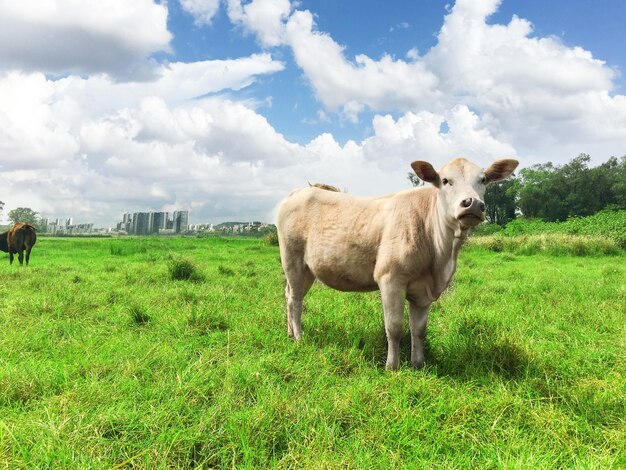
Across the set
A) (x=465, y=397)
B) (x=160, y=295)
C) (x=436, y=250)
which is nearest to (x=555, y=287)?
(x=436, y=250)

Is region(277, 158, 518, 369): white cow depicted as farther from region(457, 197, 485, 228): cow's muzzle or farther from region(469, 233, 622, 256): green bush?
region(469, 233, 622, 256): green bush

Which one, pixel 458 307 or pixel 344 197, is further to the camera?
pixel 458 307

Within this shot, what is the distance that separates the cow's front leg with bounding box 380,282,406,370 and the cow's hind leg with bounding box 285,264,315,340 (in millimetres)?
1501

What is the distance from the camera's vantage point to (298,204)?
588 centimetres

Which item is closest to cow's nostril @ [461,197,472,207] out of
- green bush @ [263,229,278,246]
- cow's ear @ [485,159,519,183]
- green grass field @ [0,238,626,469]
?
cow's ear @ [485,159,519,183]

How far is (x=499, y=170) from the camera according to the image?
4586 mm

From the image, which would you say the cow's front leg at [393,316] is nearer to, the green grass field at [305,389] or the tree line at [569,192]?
the green grass field at [305,389]

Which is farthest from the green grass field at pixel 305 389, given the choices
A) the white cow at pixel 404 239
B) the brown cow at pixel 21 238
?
the brown cow at pixel 21 238

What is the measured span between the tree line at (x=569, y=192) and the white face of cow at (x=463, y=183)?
225ft

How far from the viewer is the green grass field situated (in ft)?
9.53

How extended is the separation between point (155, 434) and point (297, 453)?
3.34 ft

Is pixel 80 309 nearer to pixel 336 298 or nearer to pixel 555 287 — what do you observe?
pixel 336 298

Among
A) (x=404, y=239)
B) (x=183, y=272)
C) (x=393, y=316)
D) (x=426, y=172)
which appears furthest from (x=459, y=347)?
(x=183, y=272)

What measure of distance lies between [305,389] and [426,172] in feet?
8.01
